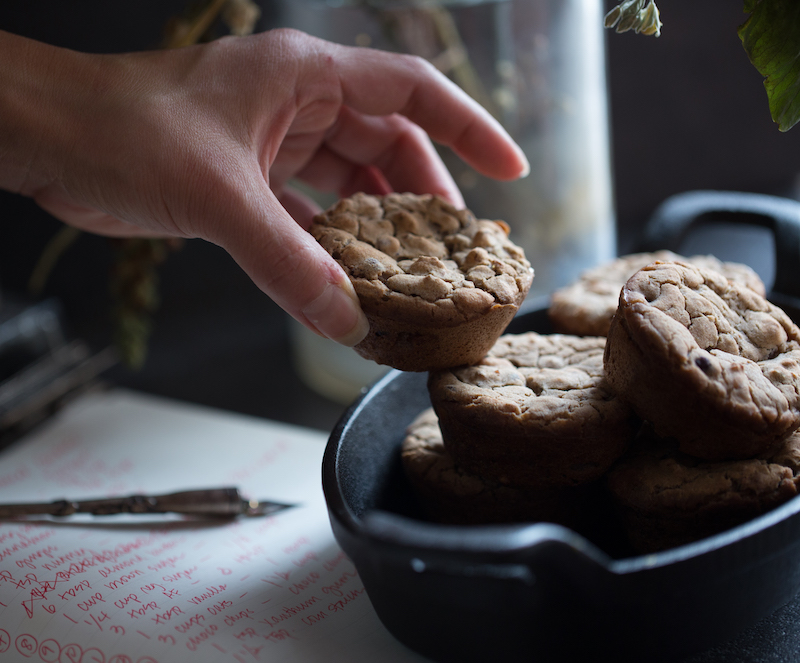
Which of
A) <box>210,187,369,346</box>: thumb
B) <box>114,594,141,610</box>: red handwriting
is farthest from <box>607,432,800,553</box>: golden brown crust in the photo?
<box>114,594,141,610</box>: red handwriting

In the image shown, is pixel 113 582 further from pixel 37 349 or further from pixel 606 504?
pixel 37 349

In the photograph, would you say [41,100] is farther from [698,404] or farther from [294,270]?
[698,404]

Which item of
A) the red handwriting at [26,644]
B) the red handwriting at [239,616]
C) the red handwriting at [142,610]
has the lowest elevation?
the red handwriting at [26,644]

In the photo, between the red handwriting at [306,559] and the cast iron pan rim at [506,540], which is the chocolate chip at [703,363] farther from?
the red handwriting at [306,559]

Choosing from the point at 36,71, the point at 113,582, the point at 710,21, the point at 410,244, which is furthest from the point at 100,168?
the point at 710,21

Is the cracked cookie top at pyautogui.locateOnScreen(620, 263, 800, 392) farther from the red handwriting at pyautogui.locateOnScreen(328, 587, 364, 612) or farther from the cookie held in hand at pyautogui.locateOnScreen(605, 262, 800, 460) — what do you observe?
the red handwriting at pyautogui.locateOnScreen(328, 587, 364, 612)

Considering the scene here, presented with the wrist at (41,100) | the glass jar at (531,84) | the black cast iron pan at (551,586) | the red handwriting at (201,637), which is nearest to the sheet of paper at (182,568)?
the red handwriting at (201,637)

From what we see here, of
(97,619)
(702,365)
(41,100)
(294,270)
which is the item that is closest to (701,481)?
(702,365)
